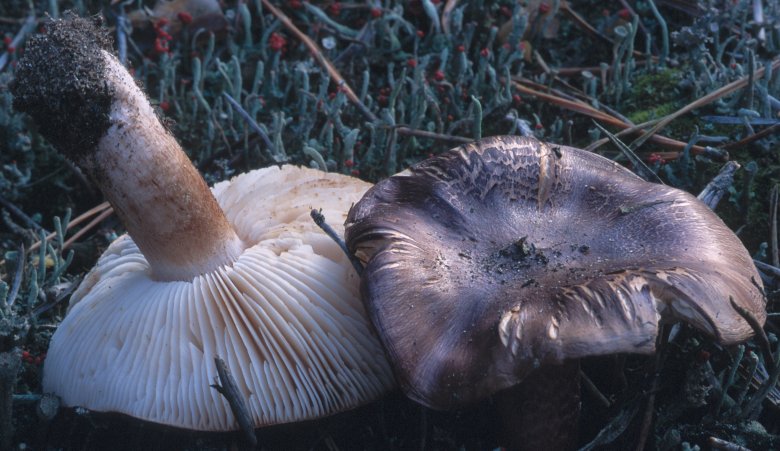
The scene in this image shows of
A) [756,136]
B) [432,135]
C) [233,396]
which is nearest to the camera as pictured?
[233,396]

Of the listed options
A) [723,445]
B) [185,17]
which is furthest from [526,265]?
[185,17]

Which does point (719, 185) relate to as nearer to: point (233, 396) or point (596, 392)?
point (596, 392)

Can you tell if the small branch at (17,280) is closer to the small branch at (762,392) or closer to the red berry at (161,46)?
the red berry at (161,46)

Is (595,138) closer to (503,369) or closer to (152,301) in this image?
(503,369)

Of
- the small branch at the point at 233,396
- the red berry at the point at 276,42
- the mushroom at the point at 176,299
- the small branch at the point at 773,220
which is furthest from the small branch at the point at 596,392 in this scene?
the red berry at the point at 276,42

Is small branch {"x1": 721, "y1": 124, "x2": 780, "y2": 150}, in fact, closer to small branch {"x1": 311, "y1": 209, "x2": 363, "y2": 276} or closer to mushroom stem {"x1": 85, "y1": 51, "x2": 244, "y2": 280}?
small branch {"x1": 311, "y1": 209, "x2": 363, "y2": 276}

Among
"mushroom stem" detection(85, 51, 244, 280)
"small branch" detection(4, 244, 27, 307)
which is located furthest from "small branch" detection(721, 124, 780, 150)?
"small branch" detection(4, 244, 27, 307)
